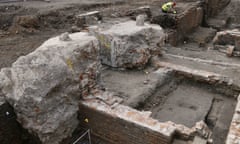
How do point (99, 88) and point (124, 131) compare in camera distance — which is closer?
point (124, 131)

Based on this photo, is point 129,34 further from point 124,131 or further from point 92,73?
point 124,131

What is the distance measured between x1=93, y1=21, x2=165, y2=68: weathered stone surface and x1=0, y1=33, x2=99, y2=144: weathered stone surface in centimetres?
166

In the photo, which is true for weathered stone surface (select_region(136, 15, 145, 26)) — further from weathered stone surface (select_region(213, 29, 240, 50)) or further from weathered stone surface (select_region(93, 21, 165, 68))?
weathered stone surface (select_region(213, 29, 240, 50))

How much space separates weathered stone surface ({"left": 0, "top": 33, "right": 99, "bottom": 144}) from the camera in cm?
402

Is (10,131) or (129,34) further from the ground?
(129,34)

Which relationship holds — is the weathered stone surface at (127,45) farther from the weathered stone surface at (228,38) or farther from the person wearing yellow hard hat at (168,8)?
the person wearing yellow hard hat at (168,8)

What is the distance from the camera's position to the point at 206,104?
5.86 metres

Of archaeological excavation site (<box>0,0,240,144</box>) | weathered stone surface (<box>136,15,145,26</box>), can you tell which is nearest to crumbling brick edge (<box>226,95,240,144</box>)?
archaeological excavation site (<box>0,0,240,144</box>)

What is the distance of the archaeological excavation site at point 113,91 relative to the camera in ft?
13.7

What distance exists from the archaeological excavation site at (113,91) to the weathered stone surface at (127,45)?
0.03 metres

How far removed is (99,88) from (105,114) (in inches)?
34.7

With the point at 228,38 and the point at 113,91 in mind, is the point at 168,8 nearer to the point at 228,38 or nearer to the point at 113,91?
the point at 228,38

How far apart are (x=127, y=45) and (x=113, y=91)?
55.6 inches

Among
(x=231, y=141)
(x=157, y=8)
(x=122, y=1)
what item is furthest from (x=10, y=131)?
(x=122, y=1)
